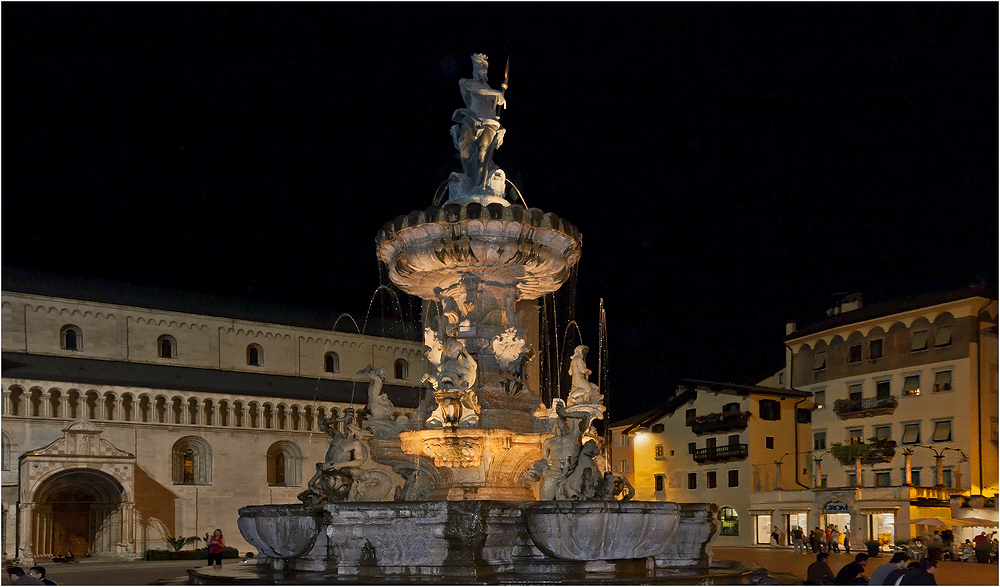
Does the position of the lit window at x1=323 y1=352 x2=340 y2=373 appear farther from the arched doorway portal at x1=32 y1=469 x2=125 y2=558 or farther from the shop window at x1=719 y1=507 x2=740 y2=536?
the shop window at x1=719 y1=507 x2=740 y2=536

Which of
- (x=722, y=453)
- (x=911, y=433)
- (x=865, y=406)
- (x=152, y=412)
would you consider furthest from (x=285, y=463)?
(x=911, y=433)

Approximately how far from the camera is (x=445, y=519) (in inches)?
485

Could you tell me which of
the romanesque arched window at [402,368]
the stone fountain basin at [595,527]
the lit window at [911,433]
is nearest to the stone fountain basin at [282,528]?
the stone fountain basin at [595,527]

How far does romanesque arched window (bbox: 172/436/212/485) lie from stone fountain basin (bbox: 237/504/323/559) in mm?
35797

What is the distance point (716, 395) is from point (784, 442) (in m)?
3.70

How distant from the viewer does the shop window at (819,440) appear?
46188 millimetres

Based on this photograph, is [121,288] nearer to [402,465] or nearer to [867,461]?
[867,461]

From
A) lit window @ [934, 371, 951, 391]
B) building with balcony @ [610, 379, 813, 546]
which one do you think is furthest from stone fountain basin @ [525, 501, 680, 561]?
building with balcony @ [610, 379, 813, 546]

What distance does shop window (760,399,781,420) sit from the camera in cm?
4625

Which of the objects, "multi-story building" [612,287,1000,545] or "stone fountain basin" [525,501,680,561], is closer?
"stone fountain basin" [525,501,680,561]

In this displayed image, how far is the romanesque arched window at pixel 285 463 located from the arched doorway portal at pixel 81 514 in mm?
8929

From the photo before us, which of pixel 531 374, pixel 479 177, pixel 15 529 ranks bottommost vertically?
pixel 15 529

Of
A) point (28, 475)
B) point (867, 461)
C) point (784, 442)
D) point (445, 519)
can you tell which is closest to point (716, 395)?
point (784, 442)

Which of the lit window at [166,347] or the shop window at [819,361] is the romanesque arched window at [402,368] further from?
the shop window at [819,361]
